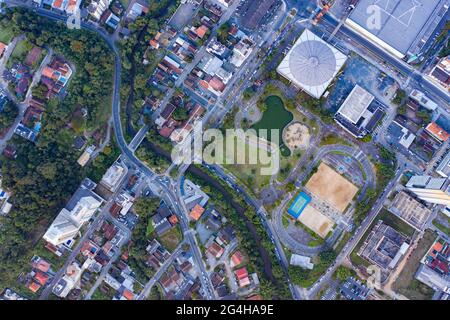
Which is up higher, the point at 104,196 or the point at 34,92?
the point at 34,92

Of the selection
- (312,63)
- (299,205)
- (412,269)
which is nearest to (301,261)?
(299,205)

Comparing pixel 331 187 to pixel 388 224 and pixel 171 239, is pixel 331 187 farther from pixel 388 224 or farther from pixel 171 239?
pixel 171 239

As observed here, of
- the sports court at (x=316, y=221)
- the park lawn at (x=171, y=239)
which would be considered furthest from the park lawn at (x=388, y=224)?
the park lawn at (x=171, y=239)

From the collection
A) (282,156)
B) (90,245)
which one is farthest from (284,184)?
(90,245)

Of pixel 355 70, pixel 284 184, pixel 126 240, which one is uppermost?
pixel 355 70

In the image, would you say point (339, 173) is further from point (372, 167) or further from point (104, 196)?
point (104, 196)
